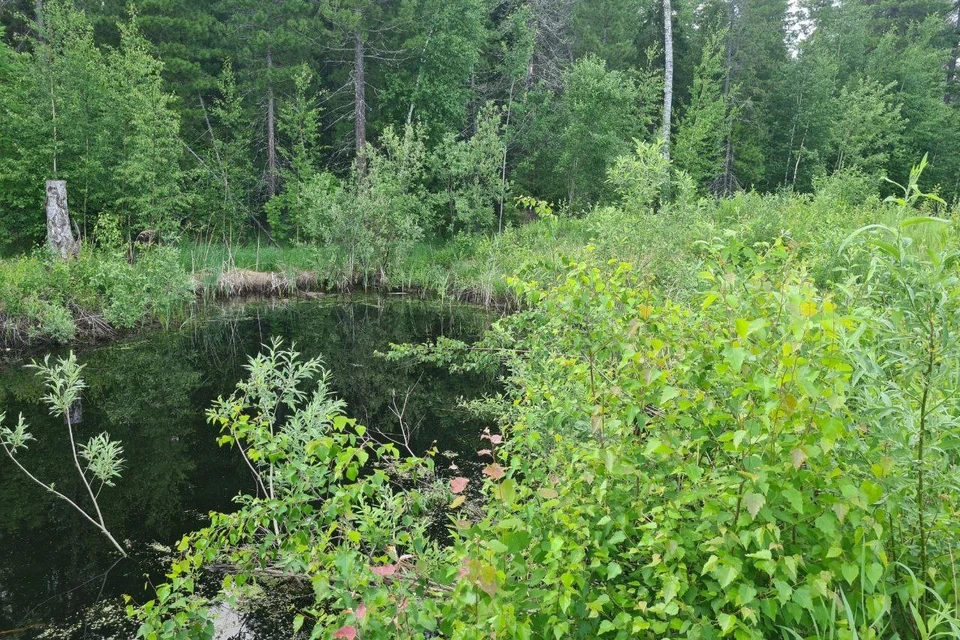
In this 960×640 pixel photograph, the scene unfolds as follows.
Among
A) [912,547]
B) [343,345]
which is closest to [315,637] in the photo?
[912,547]

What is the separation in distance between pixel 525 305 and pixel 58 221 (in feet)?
33.4

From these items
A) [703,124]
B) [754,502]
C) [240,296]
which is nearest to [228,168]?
[240,296]

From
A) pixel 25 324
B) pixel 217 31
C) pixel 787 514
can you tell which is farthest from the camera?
pixel 217 31

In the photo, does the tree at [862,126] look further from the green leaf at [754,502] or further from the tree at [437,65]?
the green leaf at [754,502]

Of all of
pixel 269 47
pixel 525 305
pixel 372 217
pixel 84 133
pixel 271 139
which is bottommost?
pixel 525 305

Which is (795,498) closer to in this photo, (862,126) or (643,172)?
(643,172)

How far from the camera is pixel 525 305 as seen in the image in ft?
45.5

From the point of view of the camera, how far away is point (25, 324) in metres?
9.91

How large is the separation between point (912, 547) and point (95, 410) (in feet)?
27.7

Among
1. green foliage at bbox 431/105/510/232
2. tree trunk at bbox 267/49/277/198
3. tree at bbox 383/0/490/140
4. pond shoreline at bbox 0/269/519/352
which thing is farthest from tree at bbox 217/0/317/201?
pond shoreline at bbox 0/269/519/352

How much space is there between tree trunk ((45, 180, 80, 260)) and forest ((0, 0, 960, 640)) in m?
0.09

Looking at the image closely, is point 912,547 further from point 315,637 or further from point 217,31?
point 217,31

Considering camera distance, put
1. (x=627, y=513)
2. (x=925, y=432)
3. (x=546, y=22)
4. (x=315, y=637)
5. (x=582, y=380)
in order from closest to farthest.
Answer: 1. (x=925, y=432)
2. (x=627, y=513)
3. (x=315, y=637)
4. (x=582, y=380)
5. (x=546, y=22)

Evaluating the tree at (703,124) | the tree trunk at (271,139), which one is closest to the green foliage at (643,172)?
the tree at (703,124)
